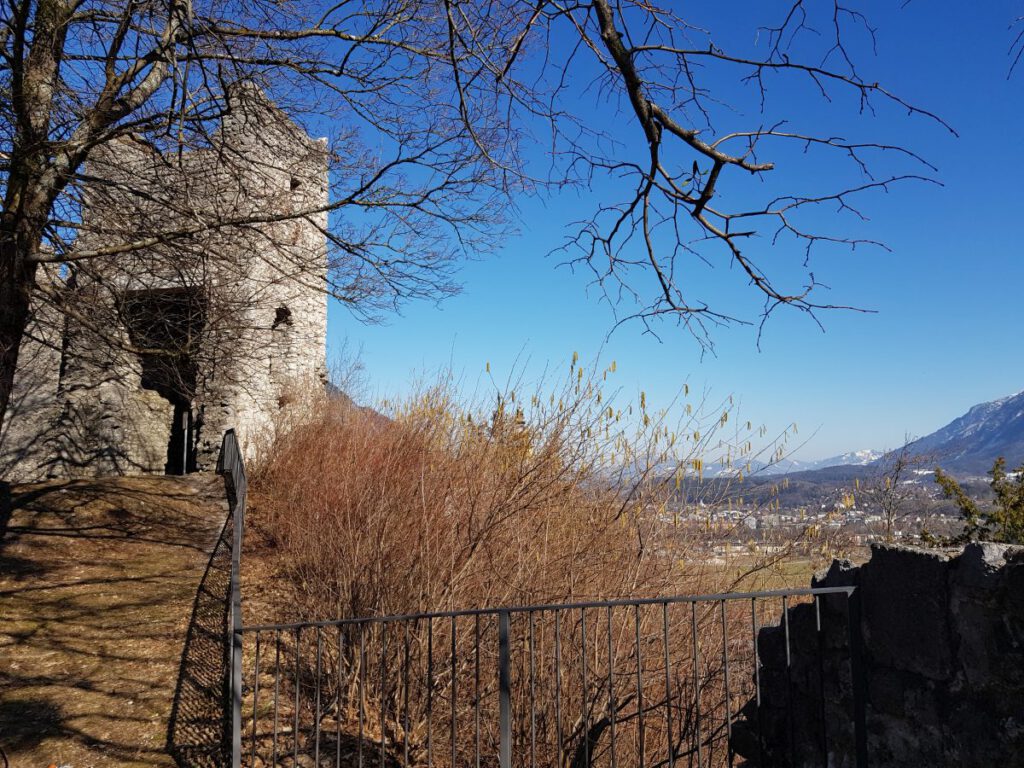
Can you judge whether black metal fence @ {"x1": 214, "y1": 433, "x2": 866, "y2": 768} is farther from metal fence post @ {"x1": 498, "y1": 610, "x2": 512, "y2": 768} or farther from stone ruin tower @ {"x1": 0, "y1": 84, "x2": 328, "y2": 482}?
stone ruin tower @ {"x1": 0, "y1": 84, "x2": 328, "y2": 482}

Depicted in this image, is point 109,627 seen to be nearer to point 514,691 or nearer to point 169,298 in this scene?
point 169,298

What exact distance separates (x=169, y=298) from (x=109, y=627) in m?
3.44

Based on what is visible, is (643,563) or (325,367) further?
(325,367)

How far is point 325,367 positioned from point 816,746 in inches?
585

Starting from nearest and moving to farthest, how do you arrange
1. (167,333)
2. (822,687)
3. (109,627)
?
1. (822,687)
2. (109,627)
3. (167,333)

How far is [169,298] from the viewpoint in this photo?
6.95 m

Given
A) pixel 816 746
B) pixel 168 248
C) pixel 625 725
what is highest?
pixel 168 248

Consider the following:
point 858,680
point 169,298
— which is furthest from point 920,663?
point 169,298

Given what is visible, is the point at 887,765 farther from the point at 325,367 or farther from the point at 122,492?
the point at 325,367

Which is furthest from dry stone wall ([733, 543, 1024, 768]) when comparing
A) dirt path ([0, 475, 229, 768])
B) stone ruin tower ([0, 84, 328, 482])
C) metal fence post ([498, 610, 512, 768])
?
stone ruin tower ([0, 84, 328, 482])

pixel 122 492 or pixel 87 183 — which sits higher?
pixel 87 183

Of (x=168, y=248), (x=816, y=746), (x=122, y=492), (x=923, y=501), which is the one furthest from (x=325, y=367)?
(x=816, y=746)

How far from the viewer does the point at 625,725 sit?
6.04 m

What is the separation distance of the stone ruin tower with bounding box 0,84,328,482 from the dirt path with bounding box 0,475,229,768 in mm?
2332
